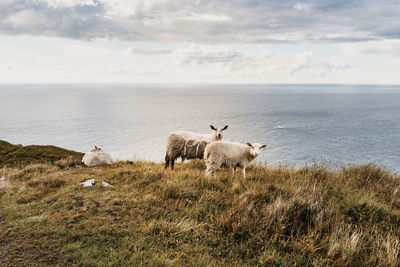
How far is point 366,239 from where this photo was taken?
5082mm

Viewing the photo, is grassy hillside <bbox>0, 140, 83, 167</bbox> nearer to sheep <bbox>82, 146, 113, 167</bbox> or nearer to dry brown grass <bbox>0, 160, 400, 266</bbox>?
sheep <bbox>82, 146, 113, 167</bbox>

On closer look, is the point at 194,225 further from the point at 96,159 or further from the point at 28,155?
the point at 28,155

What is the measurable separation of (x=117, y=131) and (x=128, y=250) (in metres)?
60.3

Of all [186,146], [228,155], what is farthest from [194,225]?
[186,146]

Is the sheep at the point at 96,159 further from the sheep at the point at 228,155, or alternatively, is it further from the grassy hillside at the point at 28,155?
the sheep at the point at 228,155

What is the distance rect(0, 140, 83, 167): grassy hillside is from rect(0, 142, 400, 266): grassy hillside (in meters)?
6.46

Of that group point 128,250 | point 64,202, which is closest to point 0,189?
point 64,202

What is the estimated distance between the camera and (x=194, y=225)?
5168 millimetres

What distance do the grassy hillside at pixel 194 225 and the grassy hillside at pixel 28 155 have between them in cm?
646

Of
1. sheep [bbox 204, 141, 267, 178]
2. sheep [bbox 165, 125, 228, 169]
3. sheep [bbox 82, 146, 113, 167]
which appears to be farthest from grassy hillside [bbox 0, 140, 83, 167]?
sheep [bbox 204, 141, 267, 178]

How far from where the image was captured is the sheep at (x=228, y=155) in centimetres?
968

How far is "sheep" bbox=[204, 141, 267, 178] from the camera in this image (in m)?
9.68

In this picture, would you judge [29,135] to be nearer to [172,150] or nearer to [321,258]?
[172,150]

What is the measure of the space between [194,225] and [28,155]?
559 inches
